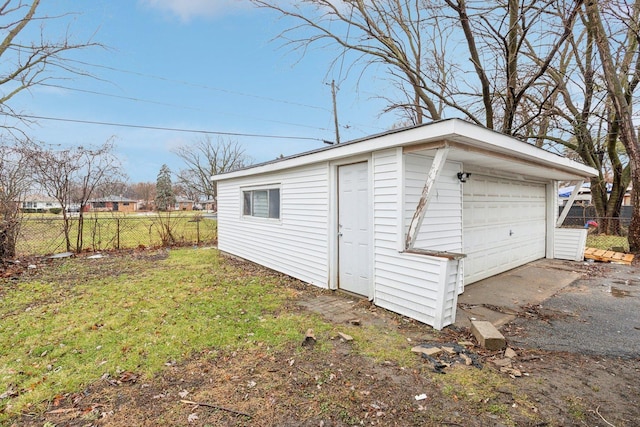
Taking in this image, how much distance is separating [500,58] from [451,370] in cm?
906

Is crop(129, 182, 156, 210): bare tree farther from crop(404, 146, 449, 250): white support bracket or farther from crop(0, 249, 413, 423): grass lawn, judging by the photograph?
crop(404, 146, 449, 250): white support bracket

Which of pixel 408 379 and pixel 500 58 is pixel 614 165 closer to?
pixel 500 58

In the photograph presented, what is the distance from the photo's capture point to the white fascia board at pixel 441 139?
3.32 metres

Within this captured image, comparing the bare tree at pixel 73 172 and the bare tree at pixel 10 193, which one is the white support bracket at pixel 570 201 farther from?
the bare tree at pixel 10 193

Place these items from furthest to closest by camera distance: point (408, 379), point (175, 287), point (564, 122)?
1. point (564, 122)
2. point (175, 287)
3. point (408, 379)

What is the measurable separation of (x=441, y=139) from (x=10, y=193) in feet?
31.4

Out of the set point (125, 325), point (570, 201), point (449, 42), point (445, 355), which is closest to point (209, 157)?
point (449, 42)

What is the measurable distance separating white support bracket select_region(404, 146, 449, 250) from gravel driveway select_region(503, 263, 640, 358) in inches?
58.4

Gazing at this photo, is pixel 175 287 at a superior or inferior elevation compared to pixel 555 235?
inferior

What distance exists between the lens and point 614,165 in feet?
38.5

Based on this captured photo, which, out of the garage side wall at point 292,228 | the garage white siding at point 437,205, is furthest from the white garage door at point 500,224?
the garage side wall at point 292,228

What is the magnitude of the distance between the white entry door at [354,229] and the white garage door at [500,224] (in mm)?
1944

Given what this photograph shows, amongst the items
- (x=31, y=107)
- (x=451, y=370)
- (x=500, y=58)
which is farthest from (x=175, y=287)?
(x=500, y=58)

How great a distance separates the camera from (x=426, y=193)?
3660 millimetres
